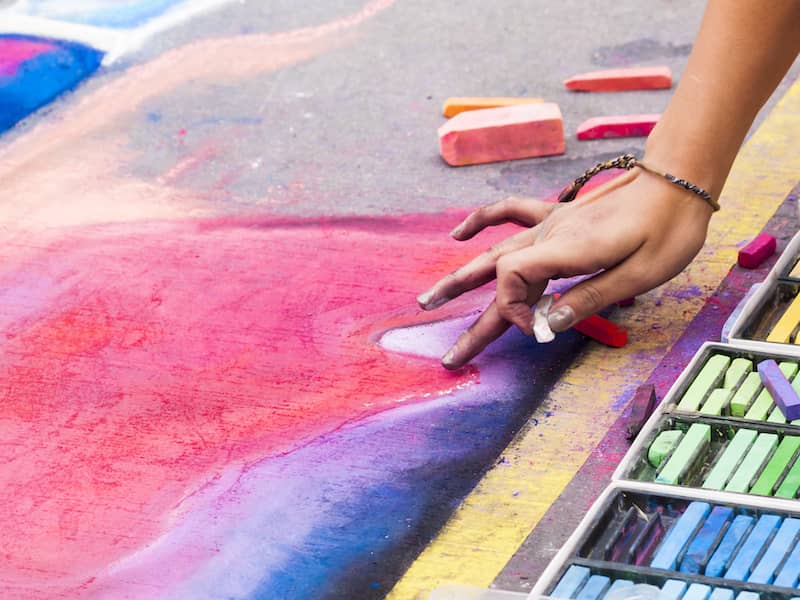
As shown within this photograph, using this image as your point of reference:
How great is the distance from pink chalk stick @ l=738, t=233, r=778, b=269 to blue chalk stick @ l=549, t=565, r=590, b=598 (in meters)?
1.25

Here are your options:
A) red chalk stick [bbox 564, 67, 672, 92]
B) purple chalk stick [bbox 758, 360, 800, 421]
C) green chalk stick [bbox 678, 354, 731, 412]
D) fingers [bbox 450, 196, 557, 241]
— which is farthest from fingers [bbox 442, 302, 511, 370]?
red chalk stick [bbox 564, 67, 672, 92]

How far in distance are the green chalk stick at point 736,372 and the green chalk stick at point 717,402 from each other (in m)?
0.03

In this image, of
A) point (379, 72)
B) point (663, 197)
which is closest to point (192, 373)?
point (663, 197)

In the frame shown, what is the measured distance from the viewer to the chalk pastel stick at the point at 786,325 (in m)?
2.72

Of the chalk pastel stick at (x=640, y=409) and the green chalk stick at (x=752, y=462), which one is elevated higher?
the green chalk stick at (x=752, y=462)

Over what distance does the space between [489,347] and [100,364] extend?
0.89m

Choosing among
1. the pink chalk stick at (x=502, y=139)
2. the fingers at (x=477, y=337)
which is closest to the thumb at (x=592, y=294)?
the fingers at (x=477, y=337)

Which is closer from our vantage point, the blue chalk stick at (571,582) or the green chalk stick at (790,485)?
the blue chalk stick at (571,582)

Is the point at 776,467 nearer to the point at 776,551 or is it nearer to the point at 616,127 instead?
the point at 776,551

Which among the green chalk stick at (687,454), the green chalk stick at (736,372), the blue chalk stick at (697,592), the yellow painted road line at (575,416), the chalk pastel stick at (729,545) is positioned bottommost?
the yellow painted road line at (575,416)

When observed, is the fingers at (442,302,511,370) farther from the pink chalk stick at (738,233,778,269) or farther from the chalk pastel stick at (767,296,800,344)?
the pink chalk stick at (738,233,778,269)

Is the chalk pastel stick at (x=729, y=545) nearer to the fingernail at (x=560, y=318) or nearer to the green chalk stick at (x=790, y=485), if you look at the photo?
the green chalk stick at (x=790, y=485)

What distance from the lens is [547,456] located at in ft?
8.50

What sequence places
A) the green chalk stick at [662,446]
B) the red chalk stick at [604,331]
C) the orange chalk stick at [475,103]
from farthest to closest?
the orange chalk stick at [475,103]
the red chalk stick at [604,331]
the green chalk stick at [662,446]
